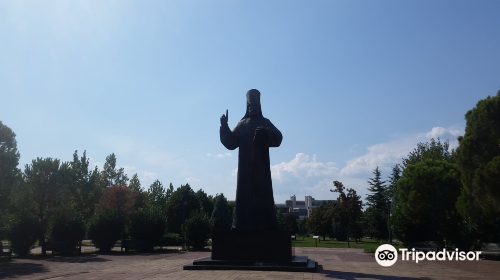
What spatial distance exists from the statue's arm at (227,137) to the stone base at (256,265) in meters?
3.83

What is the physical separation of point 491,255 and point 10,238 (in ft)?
81.6

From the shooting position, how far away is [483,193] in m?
15.8

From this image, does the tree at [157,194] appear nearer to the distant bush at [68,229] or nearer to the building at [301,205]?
the distant bush at [68,229]

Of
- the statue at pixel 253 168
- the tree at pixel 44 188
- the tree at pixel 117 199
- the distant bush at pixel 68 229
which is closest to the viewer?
the statue at pixel 253 168

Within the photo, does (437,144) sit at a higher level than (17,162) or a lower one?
higher

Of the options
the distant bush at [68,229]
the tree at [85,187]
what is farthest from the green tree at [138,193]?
the distant bush at [68,229]

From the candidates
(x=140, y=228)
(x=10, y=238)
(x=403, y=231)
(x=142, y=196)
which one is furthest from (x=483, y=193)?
(x=142, y=196)

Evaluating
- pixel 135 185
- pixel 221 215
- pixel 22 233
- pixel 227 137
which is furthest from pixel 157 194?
pixel 227 137

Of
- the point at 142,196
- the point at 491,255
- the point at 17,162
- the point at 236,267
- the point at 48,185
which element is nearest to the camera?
the point at 236,267

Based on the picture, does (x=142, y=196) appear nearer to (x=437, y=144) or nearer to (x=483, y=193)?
(x=437, y=144)

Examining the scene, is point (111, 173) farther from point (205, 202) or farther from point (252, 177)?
point (252, 177)

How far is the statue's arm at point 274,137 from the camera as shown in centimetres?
1332

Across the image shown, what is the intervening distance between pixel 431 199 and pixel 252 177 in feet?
46.6

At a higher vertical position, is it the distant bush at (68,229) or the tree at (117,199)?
the tree at (117,199)
